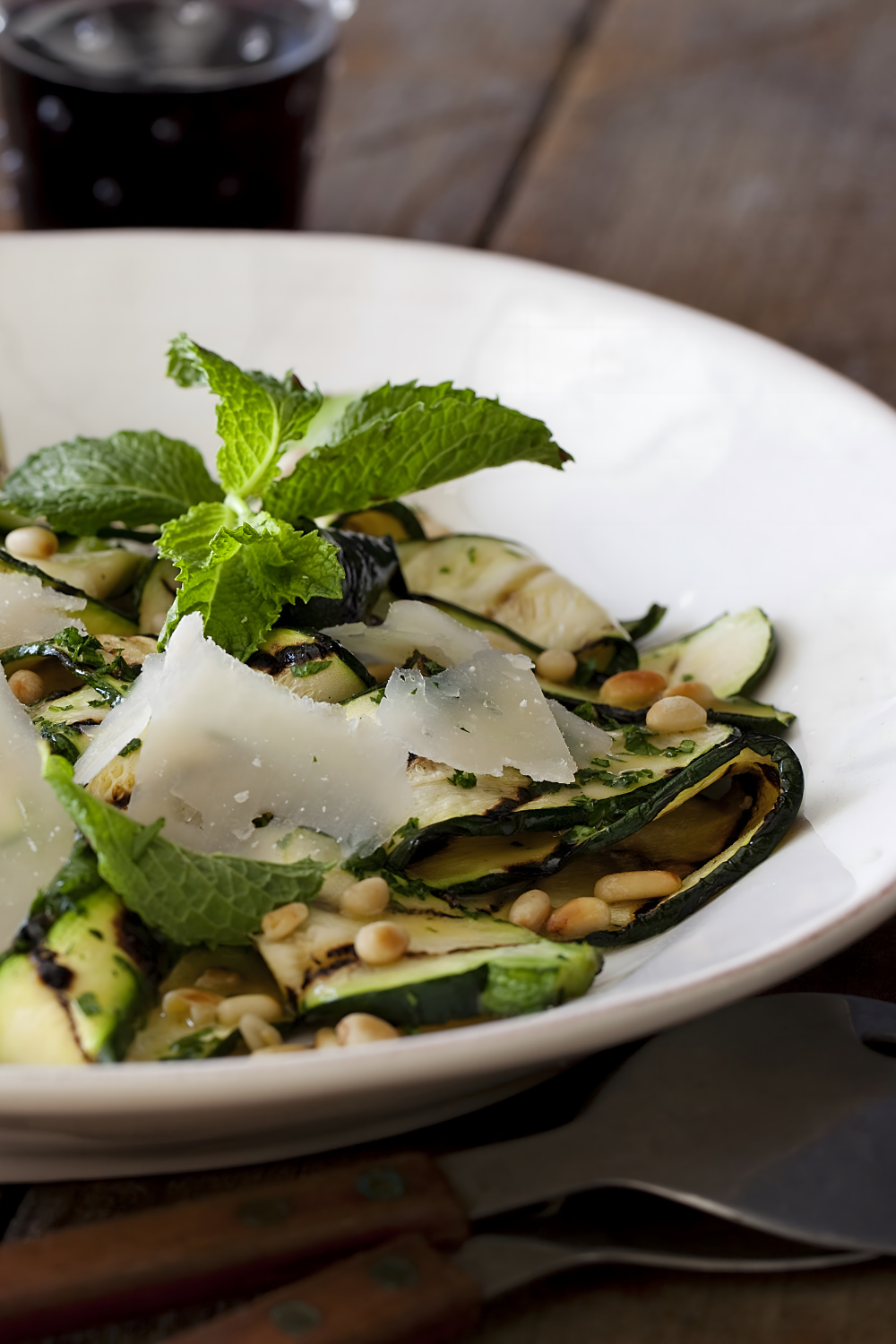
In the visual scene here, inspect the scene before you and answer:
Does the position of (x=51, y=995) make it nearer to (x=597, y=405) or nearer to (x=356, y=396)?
(x=356, y=396)

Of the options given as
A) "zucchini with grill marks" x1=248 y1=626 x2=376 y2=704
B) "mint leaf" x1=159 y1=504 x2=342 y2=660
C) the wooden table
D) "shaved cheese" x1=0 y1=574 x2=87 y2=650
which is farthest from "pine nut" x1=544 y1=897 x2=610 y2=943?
the wooden table

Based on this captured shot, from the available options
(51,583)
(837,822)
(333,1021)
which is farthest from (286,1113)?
→ (51,583)

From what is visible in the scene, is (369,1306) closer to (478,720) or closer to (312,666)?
(478,720)

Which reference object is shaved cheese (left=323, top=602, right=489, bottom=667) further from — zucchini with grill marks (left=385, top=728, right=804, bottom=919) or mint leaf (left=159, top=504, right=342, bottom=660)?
zucchini with grill marks (left=385, top=728, right=804, bottom=919)

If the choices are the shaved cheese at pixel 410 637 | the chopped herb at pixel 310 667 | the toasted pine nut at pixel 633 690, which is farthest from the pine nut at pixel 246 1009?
the toasted pine nut at pixel 633 690

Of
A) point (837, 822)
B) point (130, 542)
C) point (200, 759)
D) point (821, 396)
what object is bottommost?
point (130, 542)
